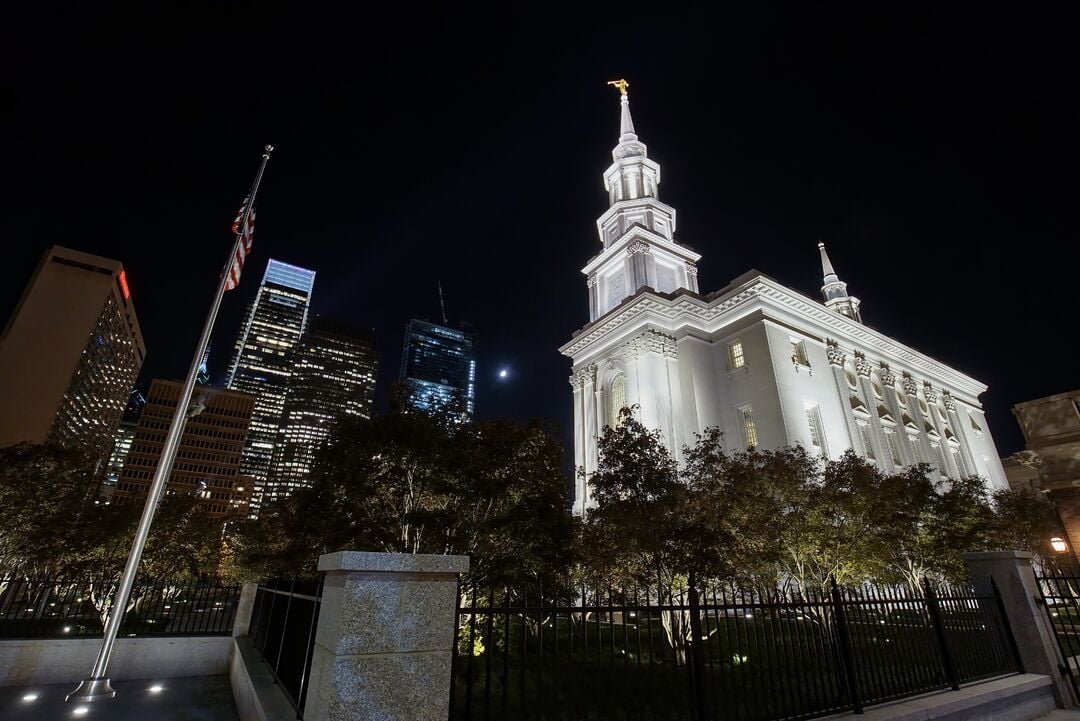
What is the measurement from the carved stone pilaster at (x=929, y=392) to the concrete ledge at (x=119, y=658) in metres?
59.2

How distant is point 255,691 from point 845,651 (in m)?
7.86

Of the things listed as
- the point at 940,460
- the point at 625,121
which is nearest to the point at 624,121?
the point at 625,121

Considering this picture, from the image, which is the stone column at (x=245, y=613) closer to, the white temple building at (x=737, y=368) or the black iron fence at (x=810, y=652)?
the black iron fence at (x=810, y=652)

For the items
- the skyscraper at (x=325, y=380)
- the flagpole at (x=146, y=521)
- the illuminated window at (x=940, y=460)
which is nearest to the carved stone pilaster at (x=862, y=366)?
the illuminated window at (x=940, y=460)

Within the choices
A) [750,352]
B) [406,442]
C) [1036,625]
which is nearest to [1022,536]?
[750,352]

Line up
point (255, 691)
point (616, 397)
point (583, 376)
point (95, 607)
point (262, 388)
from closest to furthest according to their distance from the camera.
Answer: point (255, 691) → point (95, 607) → point (616, 397) → point (583, 376) → point (262, 388)

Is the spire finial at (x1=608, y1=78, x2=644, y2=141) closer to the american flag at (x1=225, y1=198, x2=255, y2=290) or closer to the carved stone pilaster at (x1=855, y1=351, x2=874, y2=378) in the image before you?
the carved stone pilaster at (x1=855, y1=351, x2=874, y2=378)

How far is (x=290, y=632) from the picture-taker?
730cm

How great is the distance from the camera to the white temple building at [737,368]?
38031 millimetres

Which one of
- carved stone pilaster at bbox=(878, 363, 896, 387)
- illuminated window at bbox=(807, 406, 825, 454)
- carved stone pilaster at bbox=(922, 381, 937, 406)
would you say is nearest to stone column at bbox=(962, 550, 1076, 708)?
illuminated window at bbox=(807, 406, 825, 454)

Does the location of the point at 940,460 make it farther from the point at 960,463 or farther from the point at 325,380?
the point at 325,380

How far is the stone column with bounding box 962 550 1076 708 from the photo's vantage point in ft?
31.3

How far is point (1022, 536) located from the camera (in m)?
28.4

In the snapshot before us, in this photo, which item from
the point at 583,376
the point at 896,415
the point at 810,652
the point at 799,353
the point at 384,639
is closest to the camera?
the point at 384,639
